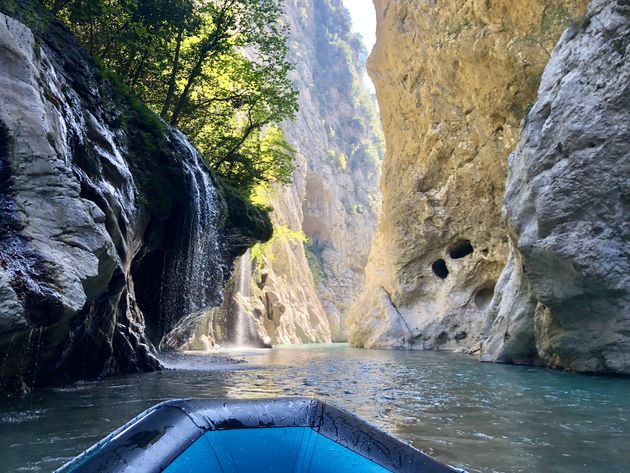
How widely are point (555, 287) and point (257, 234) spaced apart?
8.12 meters

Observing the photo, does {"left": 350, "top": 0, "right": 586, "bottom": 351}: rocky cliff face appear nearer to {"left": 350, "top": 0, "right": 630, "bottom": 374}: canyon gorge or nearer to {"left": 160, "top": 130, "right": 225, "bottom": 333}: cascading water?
{"left": 350, "top": 0, "right": 630, "bottom": 374}: canyon gorge

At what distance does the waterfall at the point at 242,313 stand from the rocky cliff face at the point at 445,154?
641 centimetres

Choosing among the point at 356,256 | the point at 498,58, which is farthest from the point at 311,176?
the point at 498,58

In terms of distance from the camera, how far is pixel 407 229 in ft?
86.9

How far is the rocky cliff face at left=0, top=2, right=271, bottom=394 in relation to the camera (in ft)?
16.6

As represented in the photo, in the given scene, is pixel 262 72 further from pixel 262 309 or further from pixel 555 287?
pixel 262 309

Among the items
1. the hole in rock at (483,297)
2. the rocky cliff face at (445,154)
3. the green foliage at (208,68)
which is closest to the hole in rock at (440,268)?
the rocky cliff face at (445,154)

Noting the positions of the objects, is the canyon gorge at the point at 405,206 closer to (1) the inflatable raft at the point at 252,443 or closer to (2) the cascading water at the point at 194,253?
(2) the cascading water at the point at 194,253

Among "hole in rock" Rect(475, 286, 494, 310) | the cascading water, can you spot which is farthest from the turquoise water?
"hole in rock" Rect(475, 286, 494, 310)

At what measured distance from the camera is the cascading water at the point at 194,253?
10961mm

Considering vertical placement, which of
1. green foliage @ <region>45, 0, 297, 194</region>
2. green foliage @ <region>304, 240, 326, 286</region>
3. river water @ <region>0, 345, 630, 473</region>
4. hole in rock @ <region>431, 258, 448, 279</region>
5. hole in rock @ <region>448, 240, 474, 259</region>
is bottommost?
river water @ <region>0, 345, 630, 473</region>

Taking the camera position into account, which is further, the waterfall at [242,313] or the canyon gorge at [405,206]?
the waterfall at [242,313]

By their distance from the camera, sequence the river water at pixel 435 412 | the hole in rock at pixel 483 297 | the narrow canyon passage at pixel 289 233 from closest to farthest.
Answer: the river water at pixel 435 412 < the narrow canyon passage at pixel 289 233 < the hole in rock at pixel 483 297

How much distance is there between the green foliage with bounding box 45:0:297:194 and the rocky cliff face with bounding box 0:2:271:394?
2.76 m
